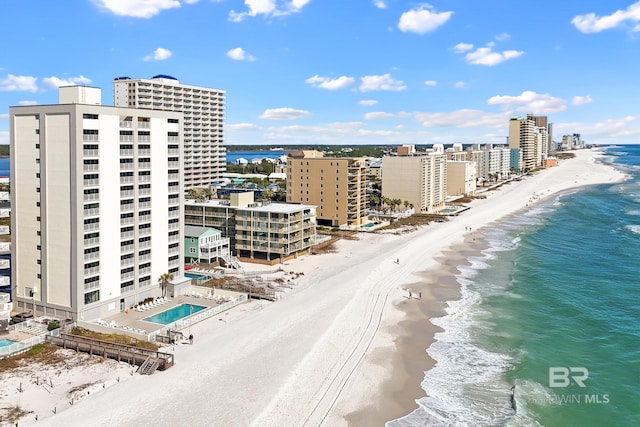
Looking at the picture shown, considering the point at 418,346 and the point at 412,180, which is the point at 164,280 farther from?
the point at 412,180

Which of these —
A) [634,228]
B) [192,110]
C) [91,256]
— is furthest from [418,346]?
[192,110]

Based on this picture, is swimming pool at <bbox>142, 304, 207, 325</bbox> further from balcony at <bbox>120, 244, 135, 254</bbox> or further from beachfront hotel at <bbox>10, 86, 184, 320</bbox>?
balcony at <bbox>120, 244, 135, 254</bbox>

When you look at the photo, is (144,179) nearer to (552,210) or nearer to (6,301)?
(6,301)

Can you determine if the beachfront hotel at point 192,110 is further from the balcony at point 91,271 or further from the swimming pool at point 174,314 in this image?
the balcony at point 91,271

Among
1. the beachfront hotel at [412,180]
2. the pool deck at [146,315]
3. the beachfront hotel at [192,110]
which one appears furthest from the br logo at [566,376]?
the beachfront hotel at [192,110]

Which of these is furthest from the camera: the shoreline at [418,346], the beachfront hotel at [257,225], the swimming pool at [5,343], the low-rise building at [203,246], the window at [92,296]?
the beachfront hotel at [257,225]
